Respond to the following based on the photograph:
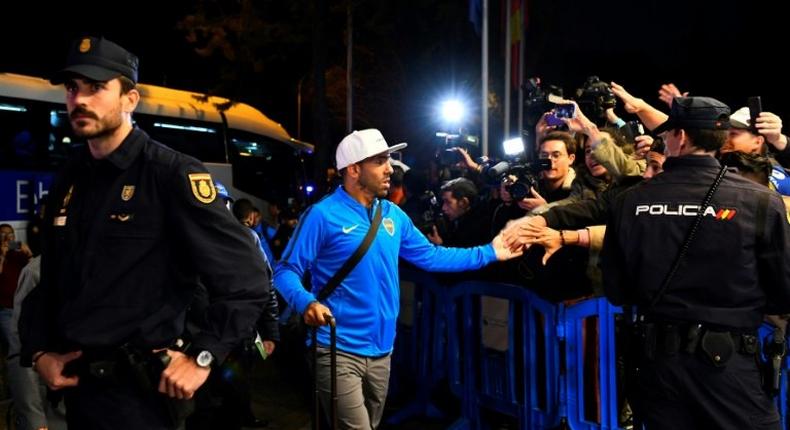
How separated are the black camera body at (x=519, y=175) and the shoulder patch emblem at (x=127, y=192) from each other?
321 centimetres

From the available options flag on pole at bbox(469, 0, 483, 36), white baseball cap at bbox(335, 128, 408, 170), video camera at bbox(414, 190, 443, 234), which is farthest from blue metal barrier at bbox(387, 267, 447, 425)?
flag on pole at bbox(469, 0, 483, 36)

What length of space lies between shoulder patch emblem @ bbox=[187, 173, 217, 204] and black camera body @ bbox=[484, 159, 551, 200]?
3.01 meters

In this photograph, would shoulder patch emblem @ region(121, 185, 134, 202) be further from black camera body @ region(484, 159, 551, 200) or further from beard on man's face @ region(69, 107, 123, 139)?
black camera body @ region(484, 159, 551, 200)

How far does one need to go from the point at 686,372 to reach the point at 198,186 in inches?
88.3

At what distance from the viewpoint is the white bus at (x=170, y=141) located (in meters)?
13.0

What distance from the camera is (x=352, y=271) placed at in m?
4.19

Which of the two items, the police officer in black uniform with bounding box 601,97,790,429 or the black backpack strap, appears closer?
the police officer in black uniform with bounding box 601,97,790,429

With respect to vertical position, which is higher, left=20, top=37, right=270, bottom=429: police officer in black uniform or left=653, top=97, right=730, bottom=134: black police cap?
left=653, top=97, right=730, bottom=134: black police cap

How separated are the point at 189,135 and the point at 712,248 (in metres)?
14.4

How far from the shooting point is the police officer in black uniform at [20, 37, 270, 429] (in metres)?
2.46

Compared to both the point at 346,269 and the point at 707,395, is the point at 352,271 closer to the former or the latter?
the point at 346,269

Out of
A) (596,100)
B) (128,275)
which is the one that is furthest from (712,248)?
(596,100)

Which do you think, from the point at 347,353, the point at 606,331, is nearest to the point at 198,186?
the point at 347,353

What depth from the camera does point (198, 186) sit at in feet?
8.43
